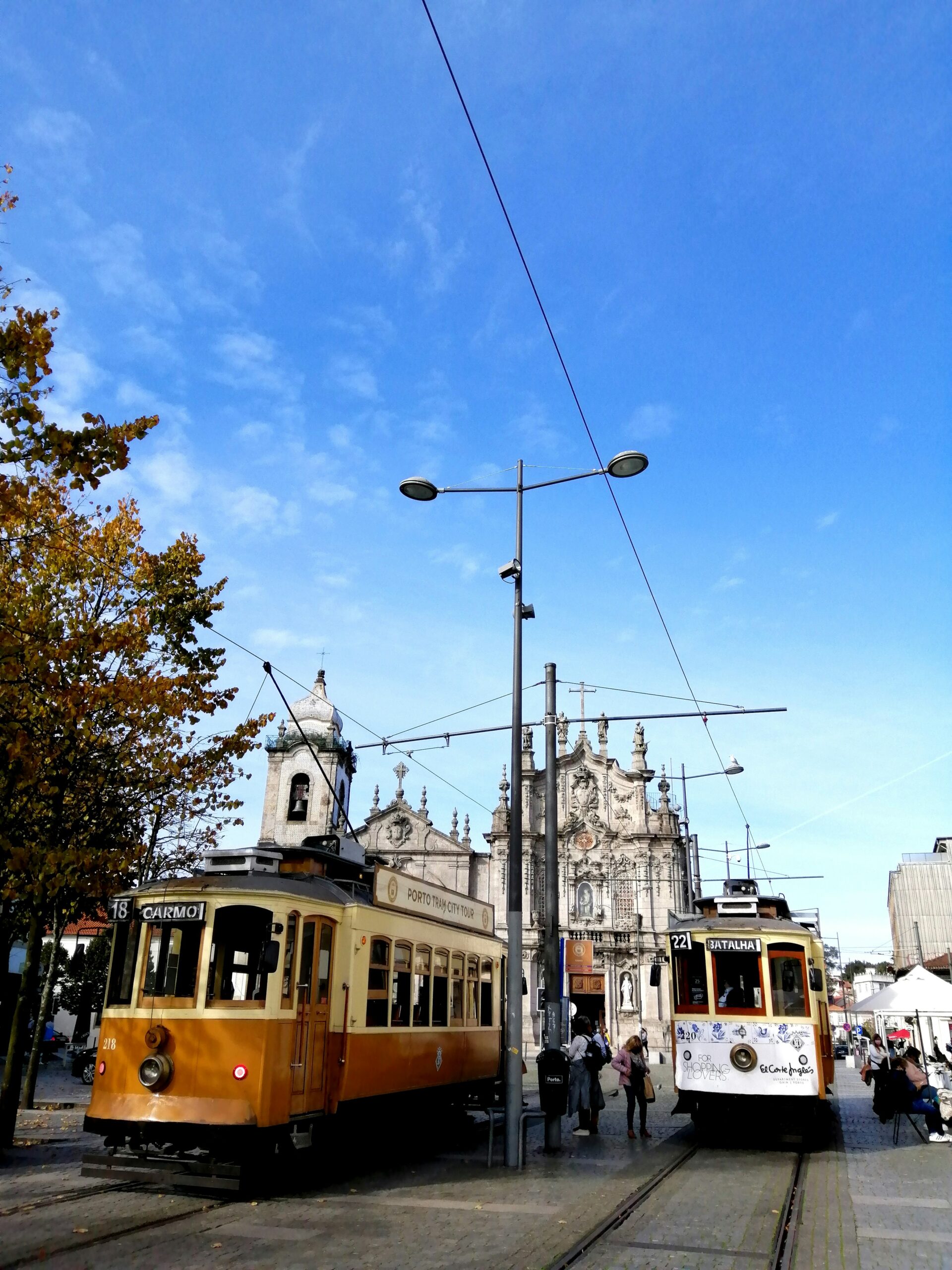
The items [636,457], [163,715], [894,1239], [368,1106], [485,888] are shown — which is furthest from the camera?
[485,888]

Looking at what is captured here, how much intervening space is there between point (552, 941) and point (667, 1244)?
21.2ft

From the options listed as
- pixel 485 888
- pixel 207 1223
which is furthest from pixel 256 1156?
pixel 485 888

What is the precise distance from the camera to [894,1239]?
316 inches

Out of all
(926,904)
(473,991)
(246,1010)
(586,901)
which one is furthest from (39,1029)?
(926,904)

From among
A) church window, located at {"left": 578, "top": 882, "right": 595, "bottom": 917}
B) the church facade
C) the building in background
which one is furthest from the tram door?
the building in background

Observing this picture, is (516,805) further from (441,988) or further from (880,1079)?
(880,1079)

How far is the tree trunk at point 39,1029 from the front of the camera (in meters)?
17.8

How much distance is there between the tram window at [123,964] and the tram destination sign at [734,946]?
27.0 ft

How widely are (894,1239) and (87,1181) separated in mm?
7761

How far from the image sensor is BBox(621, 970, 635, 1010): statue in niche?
4688cm

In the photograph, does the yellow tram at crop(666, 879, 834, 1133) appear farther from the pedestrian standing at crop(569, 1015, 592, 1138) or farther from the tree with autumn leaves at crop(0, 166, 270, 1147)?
the tree with autumn leaves at crop(0, 166, 270, 1147)

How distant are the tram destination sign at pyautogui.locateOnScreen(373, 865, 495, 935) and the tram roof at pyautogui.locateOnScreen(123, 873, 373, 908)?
0.47 m

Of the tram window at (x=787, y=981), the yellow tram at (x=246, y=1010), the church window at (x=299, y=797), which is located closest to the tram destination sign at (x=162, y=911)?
the yellow tram at (x=246, y=1010)

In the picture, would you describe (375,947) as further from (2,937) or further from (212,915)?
(2,937)
